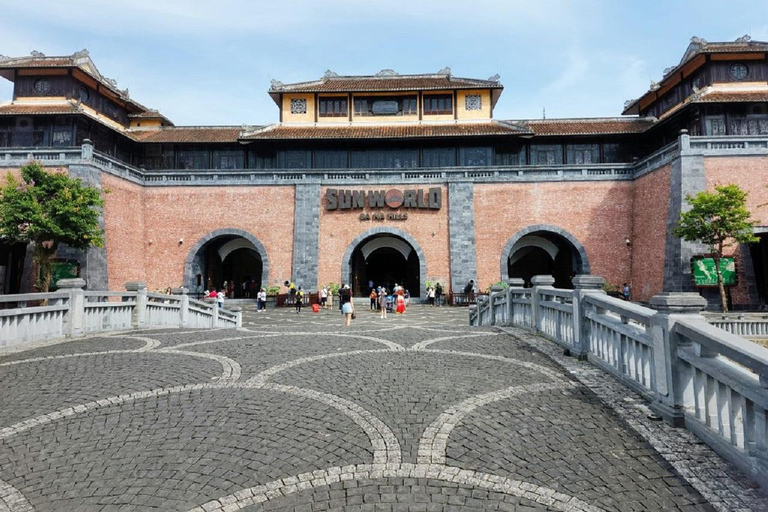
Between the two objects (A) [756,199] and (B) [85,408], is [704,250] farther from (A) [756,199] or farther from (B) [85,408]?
(B) [85,408]

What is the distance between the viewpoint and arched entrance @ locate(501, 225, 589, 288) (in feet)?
73.0

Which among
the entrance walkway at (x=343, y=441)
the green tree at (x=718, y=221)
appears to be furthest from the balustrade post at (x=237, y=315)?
the green tree at (x=718, y=221)

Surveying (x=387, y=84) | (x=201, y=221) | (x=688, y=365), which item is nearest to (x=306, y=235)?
(x=201, y=221)

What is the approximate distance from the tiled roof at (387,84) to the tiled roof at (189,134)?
12.8 feet

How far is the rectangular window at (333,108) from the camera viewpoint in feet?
83.7

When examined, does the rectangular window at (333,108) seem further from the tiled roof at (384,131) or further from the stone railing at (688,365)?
the stone railing at (688,365)

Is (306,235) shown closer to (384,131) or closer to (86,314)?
(384,131)

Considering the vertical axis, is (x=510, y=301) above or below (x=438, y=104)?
below

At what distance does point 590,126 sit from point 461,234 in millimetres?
10255

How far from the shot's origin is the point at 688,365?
11.9ft

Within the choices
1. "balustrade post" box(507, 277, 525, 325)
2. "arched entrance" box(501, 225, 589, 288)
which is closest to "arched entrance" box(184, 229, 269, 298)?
"arched entrance" box(501, 225, 589, 288)

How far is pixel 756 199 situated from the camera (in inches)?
714

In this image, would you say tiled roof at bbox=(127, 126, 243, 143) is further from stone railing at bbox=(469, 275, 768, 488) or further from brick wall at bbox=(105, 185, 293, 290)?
stone railing at bbox=(469, 275, 768, 488)

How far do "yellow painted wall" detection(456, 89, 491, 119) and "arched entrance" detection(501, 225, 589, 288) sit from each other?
7957 millimetres
